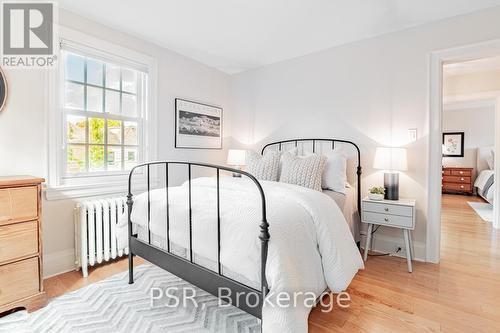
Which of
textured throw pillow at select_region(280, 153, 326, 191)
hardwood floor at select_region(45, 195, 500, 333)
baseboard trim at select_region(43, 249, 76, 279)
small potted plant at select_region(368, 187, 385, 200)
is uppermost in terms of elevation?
textured throw pillow at select_region(280, 153, 326, 191)

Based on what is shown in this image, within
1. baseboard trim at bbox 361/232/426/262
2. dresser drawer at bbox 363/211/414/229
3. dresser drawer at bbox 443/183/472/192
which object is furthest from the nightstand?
dresser drawer at bbox 443/183/472/192

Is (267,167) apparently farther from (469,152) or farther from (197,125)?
(469,152)

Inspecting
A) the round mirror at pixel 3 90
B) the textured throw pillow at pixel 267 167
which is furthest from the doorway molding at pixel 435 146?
the round mirror at pixel 3 90

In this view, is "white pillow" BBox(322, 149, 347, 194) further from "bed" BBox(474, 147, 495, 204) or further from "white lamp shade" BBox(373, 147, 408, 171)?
"bed" BBox(474, 147, 495, 204)

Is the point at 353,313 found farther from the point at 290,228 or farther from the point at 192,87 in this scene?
the point at 192,87

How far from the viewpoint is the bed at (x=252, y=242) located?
4.14 ft

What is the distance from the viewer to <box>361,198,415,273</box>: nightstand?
8.07 ft

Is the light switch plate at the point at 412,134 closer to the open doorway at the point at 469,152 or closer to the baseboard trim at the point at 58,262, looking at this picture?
the open doorway at the point at 469,152

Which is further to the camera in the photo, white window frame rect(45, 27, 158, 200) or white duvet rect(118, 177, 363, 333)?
white window frame rect(45, 27, 158, 200)

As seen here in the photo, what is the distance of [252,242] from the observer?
1.34m

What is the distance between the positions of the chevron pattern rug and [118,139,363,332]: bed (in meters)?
0.32

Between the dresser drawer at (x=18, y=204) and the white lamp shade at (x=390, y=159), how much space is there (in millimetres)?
3072

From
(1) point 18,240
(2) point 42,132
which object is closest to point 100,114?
(2) point 42,132

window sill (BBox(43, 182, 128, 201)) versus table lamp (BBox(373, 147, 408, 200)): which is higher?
table lamp (BBox(373, 147, 408, 200))
